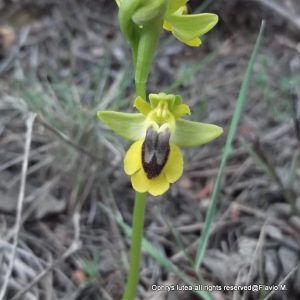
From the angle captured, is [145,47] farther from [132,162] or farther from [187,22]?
[132,162]

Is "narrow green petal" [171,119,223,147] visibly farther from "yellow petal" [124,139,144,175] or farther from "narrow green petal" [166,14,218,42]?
"narrow green petal" [166,14,218,42]

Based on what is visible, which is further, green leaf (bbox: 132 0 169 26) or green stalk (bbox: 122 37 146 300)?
green stalk (bbox: 122 37 146 300)

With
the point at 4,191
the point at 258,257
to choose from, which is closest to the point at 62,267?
the point at 4,191

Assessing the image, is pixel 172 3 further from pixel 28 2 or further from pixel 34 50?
pixel 28 2

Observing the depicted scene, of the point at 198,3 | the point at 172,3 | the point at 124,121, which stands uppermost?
the point at 172,3

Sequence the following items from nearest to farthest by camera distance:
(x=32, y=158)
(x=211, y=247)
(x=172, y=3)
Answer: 1. (x=172, y=3)
2. (x=211, y=247)
3. (x=32, y=158)

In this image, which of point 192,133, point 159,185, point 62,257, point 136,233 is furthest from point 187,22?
point 62,257

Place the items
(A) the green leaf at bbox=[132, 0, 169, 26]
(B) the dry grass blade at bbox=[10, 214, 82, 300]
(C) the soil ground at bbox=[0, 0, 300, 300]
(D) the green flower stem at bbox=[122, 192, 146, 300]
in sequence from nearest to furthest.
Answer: (A) the green leaf at bbox=[132, 0, 169, 26] < (D) the green flower stem at bbox=[122, 192, 146, 300] < (B) the dry grass blade at bbox=[10, 214, 82, 300] < (C) the soil ground at bbox=[0, 0, 300, 300]

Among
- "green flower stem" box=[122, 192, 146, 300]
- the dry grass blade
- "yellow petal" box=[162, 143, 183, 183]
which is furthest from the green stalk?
the dry grass blade
